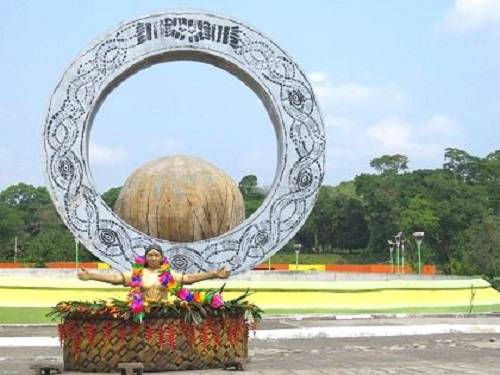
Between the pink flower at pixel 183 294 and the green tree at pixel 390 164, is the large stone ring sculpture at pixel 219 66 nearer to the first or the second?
the pink flower at pixel 183 294

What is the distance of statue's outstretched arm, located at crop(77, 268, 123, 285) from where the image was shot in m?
10.0

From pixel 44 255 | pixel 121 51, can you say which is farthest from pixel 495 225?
pixel 121 51

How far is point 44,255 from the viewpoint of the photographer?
56594mm

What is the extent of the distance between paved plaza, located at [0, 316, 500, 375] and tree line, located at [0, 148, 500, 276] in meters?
33.6

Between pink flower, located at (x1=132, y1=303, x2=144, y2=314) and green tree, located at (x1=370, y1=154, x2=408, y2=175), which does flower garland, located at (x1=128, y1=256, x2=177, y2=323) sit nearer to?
pink flower, located at (x1=132, y1=303, x2=144, y2=314)

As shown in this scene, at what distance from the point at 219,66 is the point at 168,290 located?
37.7ft

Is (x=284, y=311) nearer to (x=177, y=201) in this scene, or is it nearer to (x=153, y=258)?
(x=177, y=201)

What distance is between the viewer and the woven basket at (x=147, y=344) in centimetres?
970

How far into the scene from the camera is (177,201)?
2356 centimetres

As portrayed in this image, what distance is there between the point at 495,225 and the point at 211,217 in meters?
28.7

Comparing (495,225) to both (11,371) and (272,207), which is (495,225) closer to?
(272,207)

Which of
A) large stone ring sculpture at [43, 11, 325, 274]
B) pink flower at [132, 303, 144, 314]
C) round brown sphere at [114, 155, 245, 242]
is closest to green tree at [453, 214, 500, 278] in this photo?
round brown sphere at [114, 155, 245, 242]

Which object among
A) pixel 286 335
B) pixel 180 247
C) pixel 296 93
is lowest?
pixel 286 335

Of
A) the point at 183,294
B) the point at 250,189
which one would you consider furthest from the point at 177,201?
the point at 250,189
